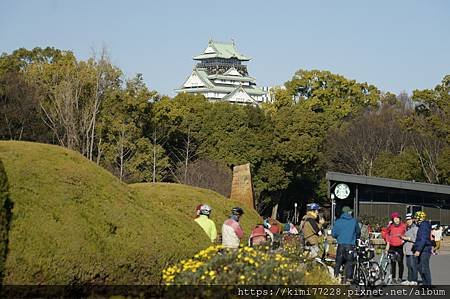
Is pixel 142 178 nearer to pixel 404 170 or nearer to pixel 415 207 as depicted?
pixel 415 207

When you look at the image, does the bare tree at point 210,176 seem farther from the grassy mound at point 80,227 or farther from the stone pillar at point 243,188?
the grassy mound at point 80,227

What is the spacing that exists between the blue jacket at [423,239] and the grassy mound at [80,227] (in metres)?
4.96

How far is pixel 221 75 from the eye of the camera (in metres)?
117

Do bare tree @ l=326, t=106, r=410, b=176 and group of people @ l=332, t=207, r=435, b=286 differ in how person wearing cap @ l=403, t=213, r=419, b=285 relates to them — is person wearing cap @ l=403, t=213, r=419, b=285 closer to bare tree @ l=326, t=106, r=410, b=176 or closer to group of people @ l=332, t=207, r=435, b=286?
group of people @ l=332, t=207, r=435, b=286

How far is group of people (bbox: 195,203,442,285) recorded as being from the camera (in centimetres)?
1506

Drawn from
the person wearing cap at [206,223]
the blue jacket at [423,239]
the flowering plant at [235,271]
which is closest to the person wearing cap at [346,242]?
the blue jacket at [423,239]

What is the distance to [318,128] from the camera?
64.8 metres

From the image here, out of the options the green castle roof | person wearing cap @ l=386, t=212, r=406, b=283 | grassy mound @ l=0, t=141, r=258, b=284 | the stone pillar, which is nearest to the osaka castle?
the green castle roof

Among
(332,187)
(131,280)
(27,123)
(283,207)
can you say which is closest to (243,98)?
(283,207)

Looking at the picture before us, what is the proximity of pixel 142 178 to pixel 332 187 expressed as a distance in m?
12.9

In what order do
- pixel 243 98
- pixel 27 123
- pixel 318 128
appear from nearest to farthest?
pixel 27 123 → pixel 318 128 → pixel 243 98

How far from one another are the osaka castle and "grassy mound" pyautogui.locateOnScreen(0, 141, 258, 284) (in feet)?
322

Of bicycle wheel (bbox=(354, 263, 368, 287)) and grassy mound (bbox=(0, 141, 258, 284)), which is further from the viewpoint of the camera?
bicycle wheel (bbox=(354, 263, 368, 287))

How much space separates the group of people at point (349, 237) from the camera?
15.1 meters
